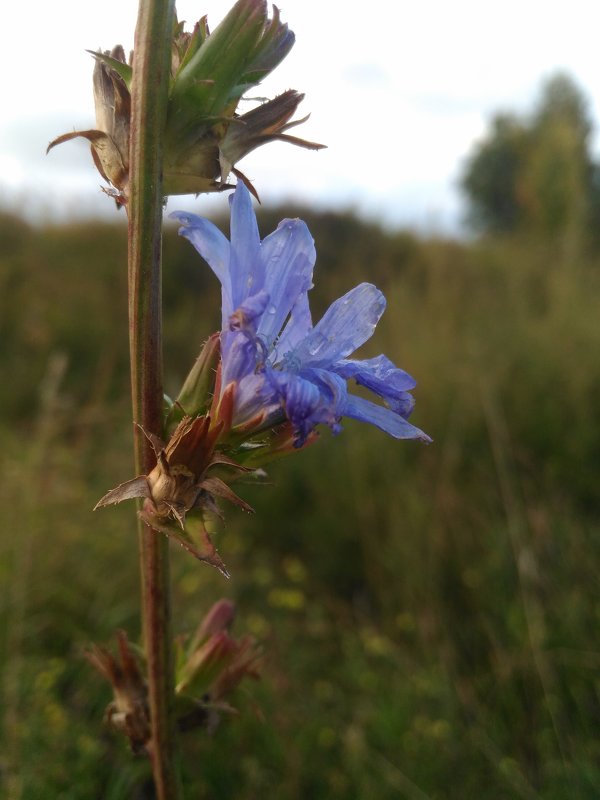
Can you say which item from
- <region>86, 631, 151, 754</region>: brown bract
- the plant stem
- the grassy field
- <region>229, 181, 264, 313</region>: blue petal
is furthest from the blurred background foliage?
<region>229, 181, 264, 313</region>: blue petal

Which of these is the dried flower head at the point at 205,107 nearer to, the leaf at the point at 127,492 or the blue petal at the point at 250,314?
the blue petal at the point at 250,314

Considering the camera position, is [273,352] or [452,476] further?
[452,476]

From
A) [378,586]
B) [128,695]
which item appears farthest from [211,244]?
[378,586]

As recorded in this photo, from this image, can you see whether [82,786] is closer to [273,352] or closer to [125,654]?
[125,654]

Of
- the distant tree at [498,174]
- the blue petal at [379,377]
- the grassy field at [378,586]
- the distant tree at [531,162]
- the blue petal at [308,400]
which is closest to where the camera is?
the blue petal at [308,400]

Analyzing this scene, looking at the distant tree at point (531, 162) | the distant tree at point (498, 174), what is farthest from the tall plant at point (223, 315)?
the distant tree at point (498, 174)

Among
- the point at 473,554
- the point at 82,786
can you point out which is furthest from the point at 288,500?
the point at 82,786
